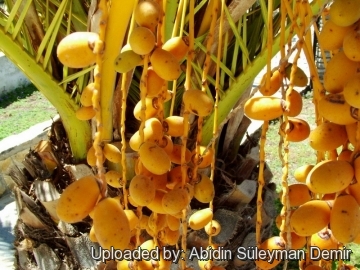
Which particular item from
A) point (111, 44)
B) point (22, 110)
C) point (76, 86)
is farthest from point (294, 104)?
point (22, 110)

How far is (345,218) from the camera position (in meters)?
0.57

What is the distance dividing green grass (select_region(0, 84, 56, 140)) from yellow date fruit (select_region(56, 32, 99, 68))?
11.9ft

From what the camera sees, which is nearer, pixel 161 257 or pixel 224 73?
pixel 161 257

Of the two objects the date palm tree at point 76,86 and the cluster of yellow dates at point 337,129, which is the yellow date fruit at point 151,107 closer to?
the cluster of yellow dates at point 337,129

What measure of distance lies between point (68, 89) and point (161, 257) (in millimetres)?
857

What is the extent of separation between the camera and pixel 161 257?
0.79m

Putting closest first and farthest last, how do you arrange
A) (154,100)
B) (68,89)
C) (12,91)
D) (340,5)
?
(340,5) < (154,100) < (68,89) < (12,91)

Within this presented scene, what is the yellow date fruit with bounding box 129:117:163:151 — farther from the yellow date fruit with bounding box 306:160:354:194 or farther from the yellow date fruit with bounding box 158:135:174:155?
the yellow date fruit with bounding box 306:160:354:194

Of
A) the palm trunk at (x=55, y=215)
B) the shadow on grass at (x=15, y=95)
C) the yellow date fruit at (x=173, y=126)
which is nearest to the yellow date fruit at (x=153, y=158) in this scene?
the yellow date fruit at (x=173, y=126)

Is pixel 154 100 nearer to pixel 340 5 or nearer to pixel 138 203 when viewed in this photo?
pixel 138 203

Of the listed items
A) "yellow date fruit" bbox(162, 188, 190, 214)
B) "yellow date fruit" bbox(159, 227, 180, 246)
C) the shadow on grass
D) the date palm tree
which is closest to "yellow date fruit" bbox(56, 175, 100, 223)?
"yellow date fruit" bbox(162, 188, 190, 214)

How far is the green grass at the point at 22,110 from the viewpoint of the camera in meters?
4.23

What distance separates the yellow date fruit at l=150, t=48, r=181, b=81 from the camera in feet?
2.07

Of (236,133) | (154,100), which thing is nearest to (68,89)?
(236,133)
